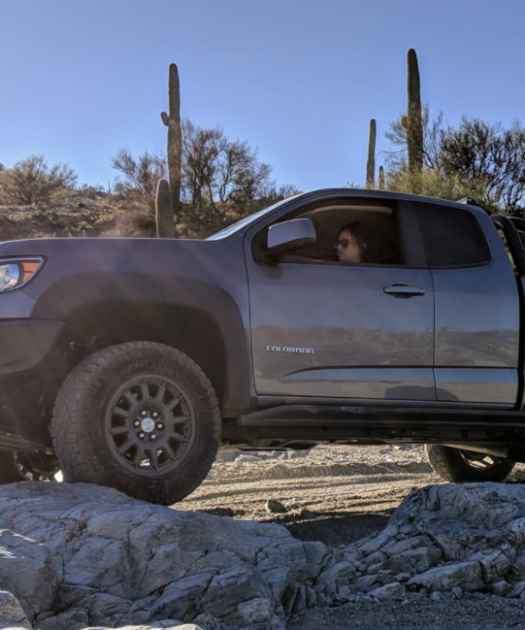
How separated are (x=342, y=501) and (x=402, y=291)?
77.0 inches

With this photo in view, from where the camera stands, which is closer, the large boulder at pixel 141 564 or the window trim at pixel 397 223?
the large boulder at pixel 141 564

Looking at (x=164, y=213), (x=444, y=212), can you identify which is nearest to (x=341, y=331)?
(x=444, y=212)

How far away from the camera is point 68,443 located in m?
4.31

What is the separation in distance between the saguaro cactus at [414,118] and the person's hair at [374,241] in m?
20.9

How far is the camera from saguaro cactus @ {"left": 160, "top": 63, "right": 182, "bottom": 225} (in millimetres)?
27641

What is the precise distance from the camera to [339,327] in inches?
196

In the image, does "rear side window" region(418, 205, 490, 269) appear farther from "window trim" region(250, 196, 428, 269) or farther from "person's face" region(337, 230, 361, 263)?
"person's face" region(337, 230, 361, 263)

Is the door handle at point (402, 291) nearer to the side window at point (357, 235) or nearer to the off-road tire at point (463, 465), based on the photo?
the side window at point (357, 235)

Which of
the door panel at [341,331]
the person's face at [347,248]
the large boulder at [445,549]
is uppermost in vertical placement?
the person's face at [347,248]

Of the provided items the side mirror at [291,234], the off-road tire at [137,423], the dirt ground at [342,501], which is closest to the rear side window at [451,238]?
the side mirror at [291,234]

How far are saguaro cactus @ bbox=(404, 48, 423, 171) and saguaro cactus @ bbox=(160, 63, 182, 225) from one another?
7534 mm

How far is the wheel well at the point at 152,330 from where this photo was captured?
15.3ft

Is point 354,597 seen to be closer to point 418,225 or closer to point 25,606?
point 25,606

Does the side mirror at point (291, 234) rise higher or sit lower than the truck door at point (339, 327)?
higher
